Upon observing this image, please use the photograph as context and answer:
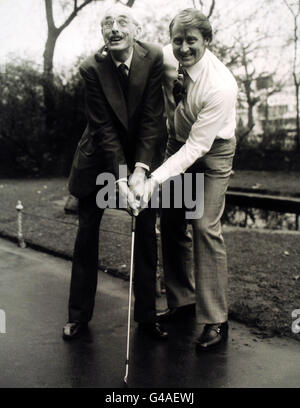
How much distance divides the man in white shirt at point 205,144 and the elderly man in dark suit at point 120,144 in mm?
165

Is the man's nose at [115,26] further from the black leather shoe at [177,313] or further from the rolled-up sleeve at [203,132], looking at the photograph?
the black leather shoe at [177,313]

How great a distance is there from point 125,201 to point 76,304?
772 mm

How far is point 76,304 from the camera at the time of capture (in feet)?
11.4

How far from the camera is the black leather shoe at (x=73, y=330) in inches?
133

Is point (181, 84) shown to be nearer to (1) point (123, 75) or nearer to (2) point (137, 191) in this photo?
(1) point (123, 75)

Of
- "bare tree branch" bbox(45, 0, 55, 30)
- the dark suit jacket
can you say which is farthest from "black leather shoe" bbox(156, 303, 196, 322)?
"bare tree branch" bbox(45, 0, 55, 30)

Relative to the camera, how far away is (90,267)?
3.50 metres

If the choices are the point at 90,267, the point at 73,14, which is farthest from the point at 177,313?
the point at 73,14

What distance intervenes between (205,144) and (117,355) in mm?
1329

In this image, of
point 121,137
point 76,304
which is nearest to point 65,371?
point 76,304

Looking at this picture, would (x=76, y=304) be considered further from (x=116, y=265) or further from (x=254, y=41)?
(x=254, y=41)

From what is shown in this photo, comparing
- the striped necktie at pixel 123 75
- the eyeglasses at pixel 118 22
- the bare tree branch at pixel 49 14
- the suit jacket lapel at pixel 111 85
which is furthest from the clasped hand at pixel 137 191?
the bare tree branch at pixel 49 14
